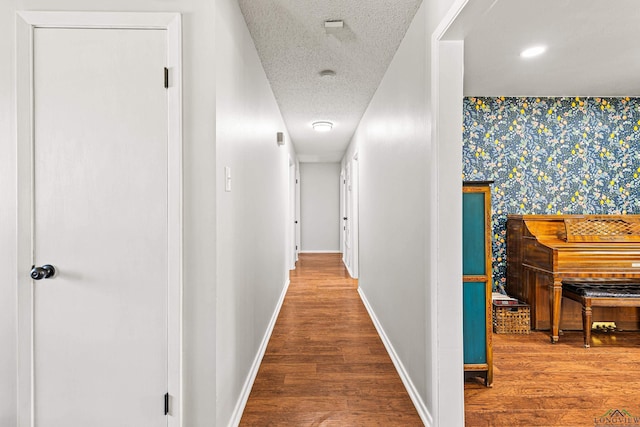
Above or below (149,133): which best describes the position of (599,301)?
below

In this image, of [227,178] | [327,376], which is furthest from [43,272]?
[327,376]

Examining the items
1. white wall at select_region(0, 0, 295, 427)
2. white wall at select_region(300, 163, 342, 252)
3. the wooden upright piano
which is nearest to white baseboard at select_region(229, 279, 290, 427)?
white wall at select_region(0, 0, 295, 427)

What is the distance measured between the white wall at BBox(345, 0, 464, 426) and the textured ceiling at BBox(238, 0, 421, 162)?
0.48 ft

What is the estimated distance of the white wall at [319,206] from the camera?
8.42 m

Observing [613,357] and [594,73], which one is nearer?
[613,357]

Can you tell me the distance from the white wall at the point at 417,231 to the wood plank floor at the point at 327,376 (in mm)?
156

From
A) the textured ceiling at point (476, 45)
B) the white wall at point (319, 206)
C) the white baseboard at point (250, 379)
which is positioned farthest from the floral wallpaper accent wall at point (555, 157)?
the white wall at point (319, 206)

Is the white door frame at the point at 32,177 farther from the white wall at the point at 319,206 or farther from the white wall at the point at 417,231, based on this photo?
the white wall at the point at 319,206

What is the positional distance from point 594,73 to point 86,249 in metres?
4.13

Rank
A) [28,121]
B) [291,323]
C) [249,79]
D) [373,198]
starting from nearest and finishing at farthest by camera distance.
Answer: [28,121], [249,79], [291,323], [373,198]

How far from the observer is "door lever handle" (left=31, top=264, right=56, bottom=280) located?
1.42 meters

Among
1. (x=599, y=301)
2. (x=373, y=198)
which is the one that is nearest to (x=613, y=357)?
(x=599, y=301)

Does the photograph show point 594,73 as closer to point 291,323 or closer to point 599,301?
point 599,301

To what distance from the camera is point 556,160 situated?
11.3 feet
